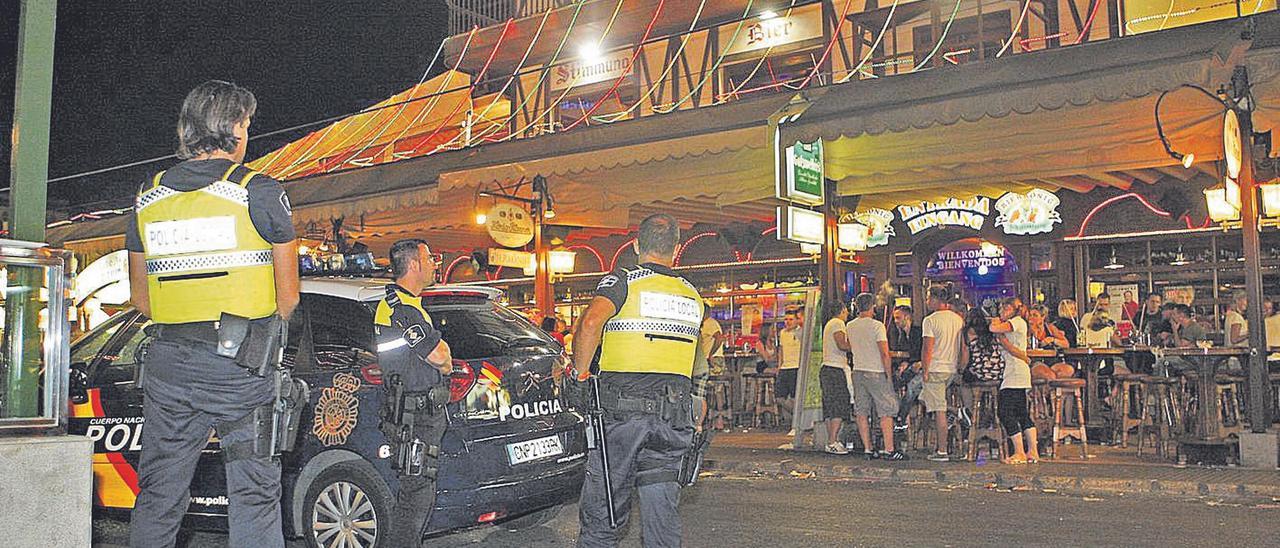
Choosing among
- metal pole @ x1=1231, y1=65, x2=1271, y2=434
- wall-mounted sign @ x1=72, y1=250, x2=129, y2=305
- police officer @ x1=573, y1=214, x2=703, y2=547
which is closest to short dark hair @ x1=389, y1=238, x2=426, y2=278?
police officer @ x1=573, y1=214, x2=703, y2=547

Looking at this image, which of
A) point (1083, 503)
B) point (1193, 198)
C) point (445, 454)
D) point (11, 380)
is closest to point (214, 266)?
point (11, 380)

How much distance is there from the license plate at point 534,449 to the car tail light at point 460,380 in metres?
0.40

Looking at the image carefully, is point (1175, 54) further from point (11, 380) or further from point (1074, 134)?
point (11, 380)

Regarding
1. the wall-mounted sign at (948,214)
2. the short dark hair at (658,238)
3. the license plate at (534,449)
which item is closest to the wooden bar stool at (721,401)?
the wall-mounted sign at (948,214)

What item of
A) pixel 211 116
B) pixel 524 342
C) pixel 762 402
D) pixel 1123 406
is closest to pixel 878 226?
pixel 762 402

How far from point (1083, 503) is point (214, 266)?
25.3 feet

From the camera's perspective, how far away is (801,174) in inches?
508

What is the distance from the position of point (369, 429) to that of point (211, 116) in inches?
104

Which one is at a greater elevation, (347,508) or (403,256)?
(403,256)

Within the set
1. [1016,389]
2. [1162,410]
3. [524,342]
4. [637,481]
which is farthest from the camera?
[1162,410]

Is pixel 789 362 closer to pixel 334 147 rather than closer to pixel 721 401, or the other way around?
pixel 721 401

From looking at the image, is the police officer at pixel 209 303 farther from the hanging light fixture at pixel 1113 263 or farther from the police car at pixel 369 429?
the hanging light fixture at pixel 1113 263

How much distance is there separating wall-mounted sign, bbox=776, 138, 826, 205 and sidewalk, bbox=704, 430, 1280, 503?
114 inches

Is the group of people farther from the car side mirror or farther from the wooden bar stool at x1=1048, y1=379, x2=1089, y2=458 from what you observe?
the car side mirror
